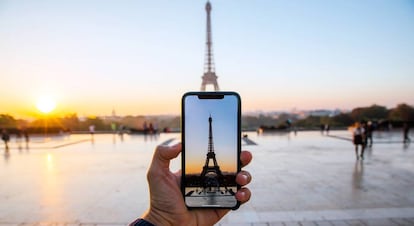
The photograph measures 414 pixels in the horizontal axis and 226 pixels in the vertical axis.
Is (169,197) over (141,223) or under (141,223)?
over

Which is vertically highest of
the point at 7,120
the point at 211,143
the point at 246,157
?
the point at 211,143

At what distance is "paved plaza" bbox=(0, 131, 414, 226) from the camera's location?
650 cm

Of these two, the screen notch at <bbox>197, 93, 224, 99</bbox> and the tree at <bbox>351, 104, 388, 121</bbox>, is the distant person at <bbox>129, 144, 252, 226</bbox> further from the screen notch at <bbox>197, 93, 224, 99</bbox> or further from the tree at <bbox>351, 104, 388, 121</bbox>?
the tree at <bbox>351, 104, 388, 121</bbox>

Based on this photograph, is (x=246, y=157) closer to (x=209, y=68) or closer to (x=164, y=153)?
(x=164, y=153)

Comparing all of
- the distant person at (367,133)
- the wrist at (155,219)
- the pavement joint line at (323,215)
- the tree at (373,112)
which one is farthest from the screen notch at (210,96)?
the tree at (373,112)

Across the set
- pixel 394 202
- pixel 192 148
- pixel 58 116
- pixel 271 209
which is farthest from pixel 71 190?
pixel 58 116

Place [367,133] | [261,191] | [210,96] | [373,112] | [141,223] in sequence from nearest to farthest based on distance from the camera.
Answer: [141,223], [210,96], [261,191], [367,133], [373,112]

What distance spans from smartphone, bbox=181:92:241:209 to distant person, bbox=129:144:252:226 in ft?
0.49

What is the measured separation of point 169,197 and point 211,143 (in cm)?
63

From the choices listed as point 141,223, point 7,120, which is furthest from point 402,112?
point 7,120

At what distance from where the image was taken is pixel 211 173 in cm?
281

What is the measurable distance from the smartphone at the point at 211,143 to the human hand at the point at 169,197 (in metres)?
0.15

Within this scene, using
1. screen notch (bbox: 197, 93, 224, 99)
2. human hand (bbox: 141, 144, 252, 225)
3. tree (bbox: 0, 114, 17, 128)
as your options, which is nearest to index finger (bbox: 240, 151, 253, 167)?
human hand (bbox: 141, 144, 252, 225)

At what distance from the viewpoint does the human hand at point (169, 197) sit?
2557 mm
